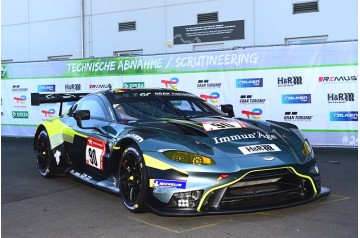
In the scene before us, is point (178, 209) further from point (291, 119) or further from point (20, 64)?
point (20, 64)

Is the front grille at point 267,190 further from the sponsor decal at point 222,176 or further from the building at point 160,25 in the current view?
the building at point 160,25

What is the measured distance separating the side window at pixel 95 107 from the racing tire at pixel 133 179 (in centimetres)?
103

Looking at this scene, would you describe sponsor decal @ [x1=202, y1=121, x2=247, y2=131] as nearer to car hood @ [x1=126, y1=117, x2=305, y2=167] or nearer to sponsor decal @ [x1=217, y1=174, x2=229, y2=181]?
car hood @ [x1=126, y1=117, x2=305, y2=167]

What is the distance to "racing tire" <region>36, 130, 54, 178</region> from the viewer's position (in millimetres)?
6698

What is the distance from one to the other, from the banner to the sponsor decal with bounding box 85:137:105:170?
15.4ft

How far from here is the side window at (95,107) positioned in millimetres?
5742

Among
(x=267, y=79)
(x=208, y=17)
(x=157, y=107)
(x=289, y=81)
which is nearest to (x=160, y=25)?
(x=208, y=17)

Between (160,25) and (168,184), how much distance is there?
36.1 feet

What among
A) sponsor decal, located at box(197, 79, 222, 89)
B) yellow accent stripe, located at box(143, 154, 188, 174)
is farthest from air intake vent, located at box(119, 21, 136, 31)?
yellow accent stripe, located at box(143, 154, 188, 174)

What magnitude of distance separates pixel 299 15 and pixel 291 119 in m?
4.53

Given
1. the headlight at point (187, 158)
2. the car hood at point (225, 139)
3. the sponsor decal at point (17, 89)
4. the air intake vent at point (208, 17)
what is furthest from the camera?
the air intake vent at point (208, 17)

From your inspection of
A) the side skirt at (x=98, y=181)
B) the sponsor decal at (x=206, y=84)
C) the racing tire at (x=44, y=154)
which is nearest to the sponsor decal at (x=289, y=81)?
the sponsor decal at (x=206, y=84)

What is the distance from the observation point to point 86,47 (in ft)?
52.5

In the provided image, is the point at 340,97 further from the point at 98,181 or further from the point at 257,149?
the point at 98,181
